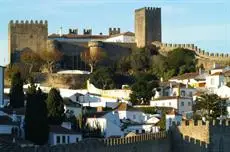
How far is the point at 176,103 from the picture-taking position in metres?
71.2

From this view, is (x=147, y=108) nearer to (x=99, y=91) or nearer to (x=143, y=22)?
(x=99, y=91)

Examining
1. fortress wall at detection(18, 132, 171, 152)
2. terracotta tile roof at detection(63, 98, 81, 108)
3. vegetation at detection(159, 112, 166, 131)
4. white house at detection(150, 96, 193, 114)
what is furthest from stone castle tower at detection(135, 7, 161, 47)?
fortress wall at detection(18, 132, 171, 152)

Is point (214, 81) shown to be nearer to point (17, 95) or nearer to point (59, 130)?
point (17, 95)

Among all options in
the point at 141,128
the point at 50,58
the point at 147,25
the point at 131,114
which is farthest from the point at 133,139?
the point at 147,25

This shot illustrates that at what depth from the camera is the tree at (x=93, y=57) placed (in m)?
89.4

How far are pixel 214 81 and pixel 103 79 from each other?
344 inches

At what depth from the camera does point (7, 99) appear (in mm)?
64938

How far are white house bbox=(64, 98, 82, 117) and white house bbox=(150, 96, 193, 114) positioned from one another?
7871mm

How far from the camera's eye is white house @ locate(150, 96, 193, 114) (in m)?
71.1

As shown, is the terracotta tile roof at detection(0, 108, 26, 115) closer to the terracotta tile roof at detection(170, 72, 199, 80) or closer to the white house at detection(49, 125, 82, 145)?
the white house at detection(49, 125, 82, 145)

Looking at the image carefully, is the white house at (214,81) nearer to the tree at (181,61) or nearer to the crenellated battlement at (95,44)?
the tree at (181,61)

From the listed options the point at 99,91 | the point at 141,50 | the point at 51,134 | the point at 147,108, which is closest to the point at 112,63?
the point at 141,50

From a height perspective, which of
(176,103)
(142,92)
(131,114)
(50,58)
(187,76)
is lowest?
(131,114)

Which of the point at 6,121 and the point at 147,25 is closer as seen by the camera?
the point at 6,121
